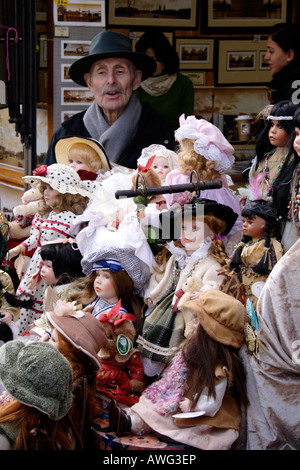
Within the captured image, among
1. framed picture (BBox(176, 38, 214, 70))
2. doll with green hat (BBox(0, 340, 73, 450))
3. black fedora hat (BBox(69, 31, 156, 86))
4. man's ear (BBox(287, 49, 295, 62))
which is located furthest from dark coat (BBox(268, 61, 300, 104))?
doll with green hat (BBox(0, 340, 73, 450))

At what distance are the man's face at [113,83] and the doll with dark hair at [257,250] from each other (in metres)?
1.85

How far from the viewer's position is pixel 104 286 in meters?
3.77

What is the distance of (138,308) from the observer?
390cm

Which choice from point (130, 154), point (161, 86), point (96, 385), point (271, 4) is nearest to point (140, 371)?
point (96, 385)

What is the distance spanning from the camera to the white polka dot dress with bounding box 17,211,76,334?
169 inches

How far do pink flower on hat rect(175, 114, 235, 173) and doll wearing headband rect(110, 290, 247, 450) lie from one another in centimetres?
96

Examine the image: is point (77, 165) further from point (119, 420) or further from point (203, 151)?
point (119, 420)

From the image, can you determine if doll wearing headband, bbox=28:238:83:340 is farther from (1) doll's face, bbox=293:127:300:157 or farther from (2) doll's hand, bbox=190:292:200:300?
(1) doll's face, bbox=293:127:300:157

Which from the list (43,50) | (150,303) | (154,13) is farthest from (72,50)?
(150,303)

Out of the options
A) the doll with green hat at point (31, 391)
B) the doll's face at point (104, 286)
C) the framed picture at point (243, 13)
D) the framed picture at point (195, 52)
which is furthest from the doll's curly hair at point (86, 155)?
the framed picture at point (243, 13)

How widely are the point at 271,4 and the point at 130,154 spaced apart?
9.18 ft

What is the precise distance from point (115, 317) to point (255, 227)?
0.90 meters

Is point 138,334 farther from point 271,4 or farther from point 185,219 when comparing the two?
point 271,4

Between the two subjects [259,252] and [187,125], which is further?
[187,125]
